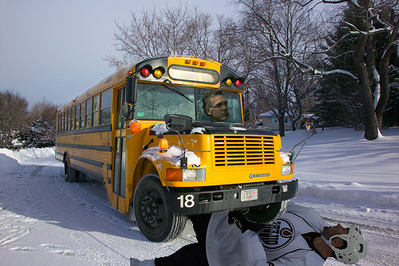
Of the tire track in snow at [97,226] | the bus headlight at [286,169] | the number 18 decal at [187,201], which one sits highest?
the bus headlight at [286,169]

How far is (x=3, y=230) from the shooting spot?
409cm

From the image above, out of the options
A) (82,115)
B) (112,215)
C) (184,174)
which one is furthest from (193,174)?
(82,115)

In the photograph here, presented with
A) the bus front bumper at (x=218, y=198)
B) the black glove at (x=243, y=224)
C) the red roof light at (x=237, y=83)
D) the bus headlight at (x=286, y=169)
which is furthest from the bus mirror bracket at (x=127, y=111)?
the black glove at (x=243, y=224)

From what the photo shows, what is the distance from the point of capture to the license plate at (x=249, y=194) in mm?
3217

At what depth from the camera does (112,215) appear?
496 centimetres

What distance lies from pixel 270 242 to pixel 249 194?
4.63 ft

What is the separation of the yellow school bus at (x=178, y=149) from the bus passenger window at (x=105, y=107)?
2 centimetres

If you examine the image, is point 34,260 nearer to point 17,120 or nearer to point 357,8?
point 357,8

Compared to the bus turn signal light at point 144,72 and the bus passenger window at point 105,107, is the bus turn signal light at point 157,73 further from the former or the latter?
the bus passenger window at point 105,107

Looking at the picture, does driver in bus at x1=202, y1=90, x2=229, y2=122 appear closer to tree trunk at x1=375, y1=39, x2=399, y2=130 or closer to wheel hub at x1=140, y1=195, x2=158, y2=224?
wheel hub at x1=140, y1=195, x2=158, y2=224

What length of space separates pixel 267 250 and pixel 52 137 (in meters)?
37.5

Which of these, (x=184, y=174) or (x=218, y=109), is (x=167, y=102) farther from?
(x=184, y=174)

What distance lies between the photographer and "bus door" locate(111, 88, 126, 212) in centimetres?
436

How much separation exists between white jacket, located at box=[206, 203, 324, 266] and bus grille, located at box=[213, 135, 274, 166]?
48.4 inches
